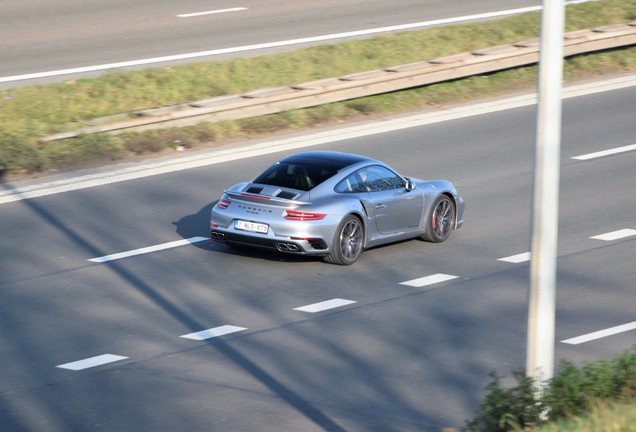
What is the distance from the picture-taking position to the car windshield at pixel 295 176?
52.2ft

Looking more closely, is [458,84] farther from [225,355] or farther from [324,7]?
[225,355]

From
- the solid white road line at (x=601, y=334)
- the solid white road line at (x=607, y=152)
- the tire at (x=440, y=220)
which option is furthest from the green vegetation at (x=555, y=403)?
the solid white road line at (x=607, y=152)

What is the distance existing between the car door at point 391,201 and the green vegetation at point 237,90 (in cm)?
603

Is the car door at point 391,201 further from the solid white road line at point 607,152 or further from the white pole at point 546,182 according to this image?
the white pole at point 546,182

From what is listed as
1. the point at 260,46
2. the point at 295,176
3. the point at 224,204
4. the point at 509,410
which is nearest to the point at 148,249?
the point at 224,204

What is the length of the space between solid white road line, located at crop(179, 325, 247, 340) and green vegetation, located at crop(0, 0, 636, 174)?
7861mm

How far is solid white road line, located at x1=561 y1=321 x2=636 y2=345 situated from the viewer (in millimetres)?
12977

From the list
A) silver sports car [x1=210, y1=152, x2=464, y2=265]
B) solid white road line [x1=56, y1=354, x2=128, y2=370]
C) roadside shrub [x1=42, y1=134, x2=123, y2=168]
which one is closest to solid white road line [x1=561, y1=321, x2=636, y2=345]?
silver sports car [x1=210, y1=152, x2=464, y2=265]

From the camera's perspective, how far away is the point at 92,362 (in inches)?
473

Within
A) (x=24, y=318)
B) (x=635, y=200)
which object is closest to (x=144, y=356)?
(x=24, y=318)

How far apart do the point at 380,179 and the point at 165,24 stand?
14.4 m

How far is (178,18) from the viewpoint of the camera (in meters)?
30.4

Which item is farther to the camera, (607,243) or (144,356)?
(607,243)

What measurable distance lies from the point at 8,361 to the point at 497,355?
16.4ft
